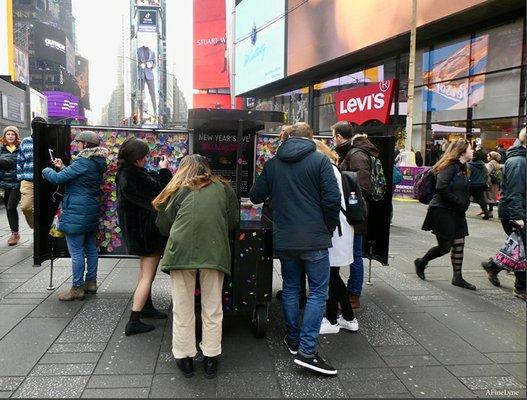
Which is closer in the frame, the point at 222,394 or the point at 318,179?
the point at 222,394

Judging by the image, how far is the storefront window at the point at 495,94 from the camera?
14430mm

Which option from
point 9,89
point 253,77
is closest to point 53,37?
point 253,77

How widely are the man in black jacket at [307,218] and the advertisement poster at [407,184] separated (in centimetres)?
1293

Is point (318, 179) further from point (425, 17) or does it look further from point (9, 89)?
point (9, 89)

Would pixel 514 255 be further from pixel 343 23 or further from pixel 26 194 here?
pixel 343 23

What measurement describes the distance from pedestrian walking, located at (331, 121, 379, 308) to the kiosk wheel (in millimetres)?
1040

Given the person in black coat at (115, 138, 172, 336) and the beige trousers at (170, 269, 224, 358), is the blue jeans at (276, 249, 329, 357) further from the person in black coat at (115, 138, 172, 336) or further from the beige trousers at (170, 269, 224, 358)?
the person in black coat at (115, 138, 172, 336)

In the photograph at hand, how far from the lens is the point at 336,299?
14.3ft

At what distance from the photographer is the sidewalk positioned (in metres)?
3.34

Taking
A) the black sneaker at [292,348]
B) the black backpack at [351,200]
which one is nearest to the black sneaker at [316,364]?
the black sneaker at [292,348]

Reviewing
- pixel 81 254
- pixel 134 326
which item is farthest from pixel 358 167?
pixel 81 254

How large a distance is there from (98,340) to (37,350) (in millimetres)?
461

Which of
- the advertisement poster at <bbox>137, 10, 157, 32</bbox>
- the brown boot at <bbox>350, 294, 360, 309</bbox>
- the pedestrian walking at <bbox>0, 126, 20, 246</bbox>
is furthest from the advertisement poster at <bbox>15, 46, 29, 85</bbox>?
the advertisement poster at <bbox>137, 10, 157, 32</bbox>

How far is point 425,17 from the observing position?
50.5 ft
